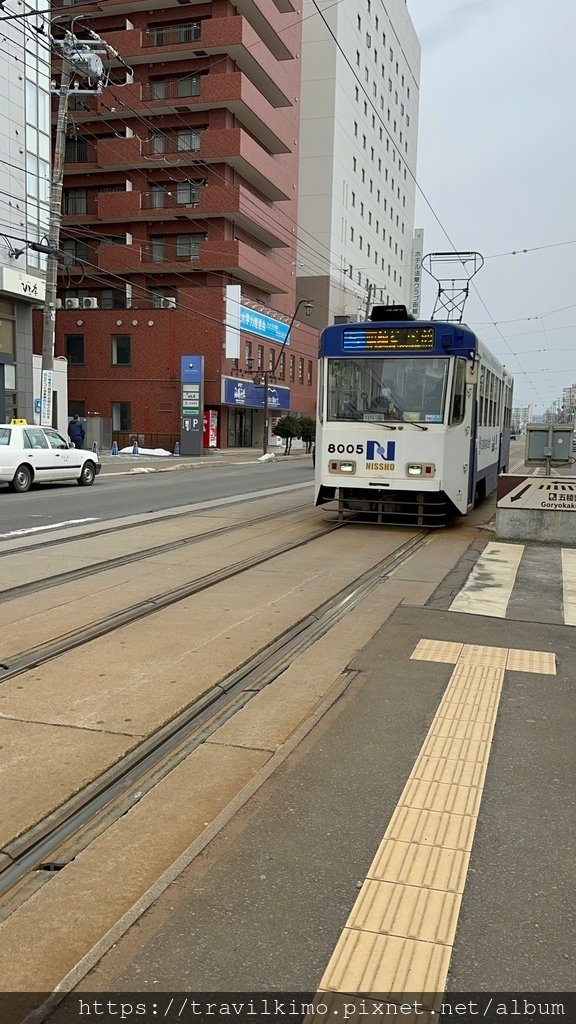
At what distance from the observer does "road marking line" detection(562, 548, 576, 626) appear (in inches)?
302

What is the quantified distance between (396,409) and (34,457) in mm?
11308

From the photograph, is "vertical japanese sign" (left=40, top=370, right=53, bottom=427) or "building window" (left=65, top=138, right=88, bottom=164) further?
"building window" (left=65, top=138, right=88, bottom=164)

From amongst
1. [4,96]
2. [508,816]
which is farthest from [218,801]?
[4,96]

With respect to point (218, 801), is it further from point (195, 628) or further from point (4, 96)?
point (4, 96)

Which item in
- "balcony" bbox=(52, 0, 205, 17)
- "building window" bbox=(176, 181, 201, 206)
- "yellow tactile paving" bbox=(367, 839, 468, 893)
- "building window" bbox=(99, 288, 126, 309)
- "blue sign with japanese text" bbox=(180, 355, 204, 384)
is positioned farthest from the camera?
"building window" bbox=(99, 288, 126, 309)

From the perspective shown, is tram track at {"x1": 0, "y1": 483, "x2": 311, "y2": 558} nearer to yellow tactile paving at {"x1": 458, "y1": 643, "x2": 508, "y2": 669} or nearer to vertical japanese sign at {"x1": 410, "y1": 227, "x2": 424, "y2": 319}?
yellow tactile paving at {"x1": 458, "y1": 643, "x2": 508, "y2": 669}

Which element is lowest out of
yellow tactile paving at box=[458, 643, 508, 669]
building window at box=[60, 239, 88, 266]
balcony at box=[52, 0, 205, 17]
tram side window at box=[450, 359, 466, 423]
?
yellow tactile paving at box=[458, 643, 508, 669]

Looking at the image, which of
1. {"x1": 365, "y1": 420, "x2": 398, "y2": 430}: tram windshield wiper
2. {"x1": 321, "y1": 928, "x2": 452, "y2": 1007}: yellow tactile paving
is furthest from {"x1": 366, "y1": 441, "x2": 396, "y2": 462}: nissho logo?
{"x1": 321, "y1": 928, "x2": 452, "y2": 1007}: yellow tactile paving

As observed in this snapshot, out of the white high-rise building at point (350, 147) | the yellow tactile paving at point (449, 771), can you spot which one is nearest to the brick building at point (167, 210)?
the white high-rise building at point (350, 147)

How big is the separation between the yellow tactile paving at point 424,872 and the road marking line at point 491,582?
8.85 feet

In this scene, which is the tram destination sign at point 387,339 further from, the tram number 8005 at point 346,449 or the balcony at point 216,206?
the balcony at point 216,206

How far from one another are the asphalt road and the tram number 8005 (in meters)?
4.35

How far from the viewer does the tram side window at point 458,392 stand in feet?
40.5

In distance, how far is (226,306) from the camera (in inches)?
2004
